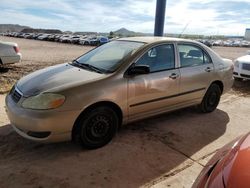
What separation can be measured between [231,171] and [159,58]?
9.83ft

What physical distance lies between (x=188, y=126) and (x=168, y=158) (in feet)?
4.39

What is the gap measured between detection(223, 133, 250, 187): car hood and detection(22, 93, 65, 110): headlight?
7.17ft

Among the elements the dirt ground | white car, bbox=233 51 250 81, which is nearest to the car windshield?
the dirt ground

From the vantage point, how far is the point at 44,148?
3.91 meters

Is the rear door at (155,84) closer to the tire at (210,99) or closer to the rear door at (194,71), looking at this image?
the rear door at (194,71)

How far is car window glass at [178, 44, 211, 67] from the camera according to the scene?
16.0 feet

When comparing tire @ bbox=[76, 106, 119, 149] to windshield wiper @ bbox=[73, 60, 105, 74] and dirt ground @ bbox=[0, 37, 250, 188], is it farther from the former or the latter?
windshield wiper @ bbox=[73, 60, 105, 74]

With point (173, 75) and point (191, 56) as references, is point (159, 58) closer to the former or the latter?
point (173, 75)

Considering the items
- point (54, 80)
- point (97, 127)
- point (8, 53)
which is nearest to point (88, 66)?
point (54, 80)

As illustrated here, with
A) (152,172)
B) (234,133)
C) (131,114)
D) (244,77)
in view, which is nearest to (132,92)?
(131,114)

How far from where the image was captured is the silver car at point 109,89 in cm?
349

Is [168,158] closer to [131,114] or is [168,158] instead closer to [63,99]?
[131,114]

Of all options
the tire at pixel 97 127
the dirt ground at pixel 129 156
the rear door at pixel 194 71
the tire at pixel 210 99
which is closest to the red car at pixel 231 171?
the dirt ground at pixel 129 156

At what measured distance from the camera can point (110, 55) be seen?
4523 mm
